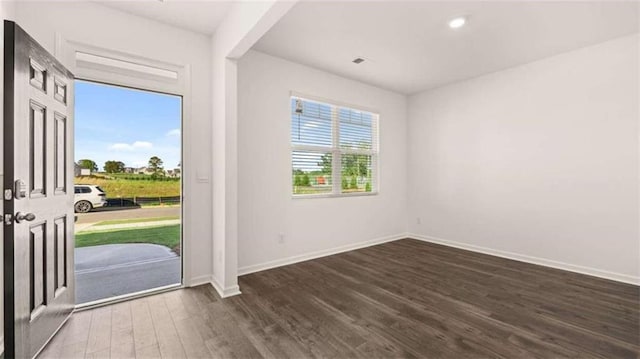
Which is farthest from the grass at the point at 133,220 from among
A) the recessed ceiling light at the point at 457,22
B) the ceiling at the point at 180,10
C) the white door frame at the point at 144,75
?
the recessed ceiling light at the point at 457,22

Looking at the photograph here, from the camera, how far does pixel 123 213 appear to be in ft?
22.0

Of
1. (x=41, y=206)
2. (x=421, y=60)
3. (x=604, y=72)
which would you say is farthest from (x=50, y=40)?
(x=604, y=72)

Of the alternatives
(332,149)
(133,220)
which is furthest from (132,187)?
(332,149)

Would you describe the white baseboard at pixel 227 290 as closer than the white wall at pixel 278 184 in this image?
Yes

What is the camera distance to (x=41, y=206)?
6.13ft

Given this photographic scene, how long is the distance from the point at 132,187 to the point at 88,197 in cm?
91

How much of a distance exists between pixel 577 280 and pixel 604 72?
2.56 metres

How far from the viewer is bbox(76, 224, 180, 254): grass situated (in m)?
5.40

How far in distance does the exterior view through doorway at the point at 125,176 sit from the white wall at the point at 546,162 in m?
4.89

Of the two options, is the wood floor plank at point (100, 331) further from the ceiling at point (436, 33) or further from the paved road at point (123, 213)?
the paved road at point (123, 213)

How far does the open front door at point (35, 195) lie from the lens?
154 centimetres

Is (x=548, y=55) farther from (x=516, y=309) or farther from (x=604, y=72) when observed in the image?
(x=516, y=309)

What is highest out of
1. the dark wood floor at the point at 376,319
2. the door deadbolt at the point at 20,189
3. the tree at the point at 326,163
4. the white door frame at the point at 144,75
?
the white door frame at the point at 144,75

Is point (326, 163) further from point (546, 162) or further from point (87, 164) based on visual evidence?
point (87, 164)
